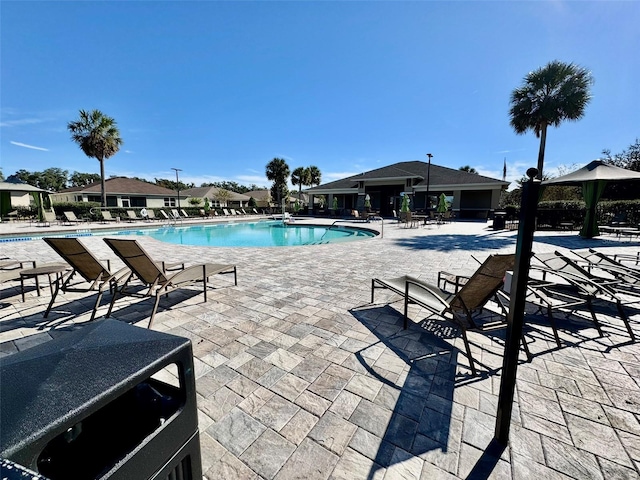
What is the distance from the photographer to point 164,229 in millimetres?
21141

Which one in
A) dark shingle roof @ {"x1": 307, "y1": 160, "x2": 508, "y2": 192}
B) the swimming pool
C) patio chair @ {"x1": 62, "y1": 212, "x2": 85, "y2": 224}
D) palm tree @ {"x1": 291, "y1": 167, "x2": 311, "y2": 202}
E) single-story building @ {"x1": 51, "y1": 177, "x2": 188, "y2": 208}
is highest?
palm tree @ {"x1": 291, "y1": 167, "x2": 311, "y2": 202}

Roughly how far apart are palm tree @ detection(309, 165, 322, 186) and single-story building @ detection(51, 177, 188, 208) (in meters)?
21.1

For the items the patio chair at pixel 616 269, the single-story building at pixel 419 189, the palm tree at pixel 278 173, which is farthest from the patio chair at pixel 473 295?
the palm tree at pixel 278 173

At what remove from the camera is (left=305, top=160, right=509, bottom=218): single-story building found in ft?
Result: 77.2

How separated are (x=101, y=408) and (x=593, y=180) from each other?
14.7 m

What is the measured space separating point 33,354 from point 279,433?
1.49 metres

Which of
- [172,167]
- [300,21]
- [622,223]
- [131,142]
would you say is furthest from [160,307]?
[172,167]

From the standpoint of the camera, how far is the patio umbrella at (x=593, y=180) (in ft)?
32.6

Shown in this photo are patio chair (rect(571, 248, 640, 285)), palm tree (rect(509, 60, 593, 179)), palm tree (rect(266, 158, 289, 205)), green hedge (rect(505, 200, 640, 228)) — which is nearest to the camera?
patio chair (rect(571, 248, 640, 285))

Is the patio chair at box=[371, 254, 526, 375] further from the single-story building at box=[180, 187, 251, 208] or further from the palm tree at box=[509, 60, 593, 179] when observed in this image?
the single-story building at box=[180, 187, 251, 208]

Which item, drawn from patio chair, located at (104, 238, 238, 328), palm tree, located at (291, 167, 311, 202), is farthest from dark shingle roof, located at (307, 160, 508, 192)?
patio chair, located at (104, 238, 238, 328)

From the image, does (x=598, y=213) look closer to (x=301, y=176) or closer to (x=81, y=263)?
(x=81, y=263)

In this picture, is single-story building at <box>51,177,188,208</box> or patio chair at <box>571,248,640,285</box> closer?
patio chair at <box>571,248,640,285</box>

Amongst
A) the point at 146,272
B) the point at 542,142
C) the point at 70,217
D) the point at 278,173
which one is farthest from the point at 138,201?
the point at 542,142
